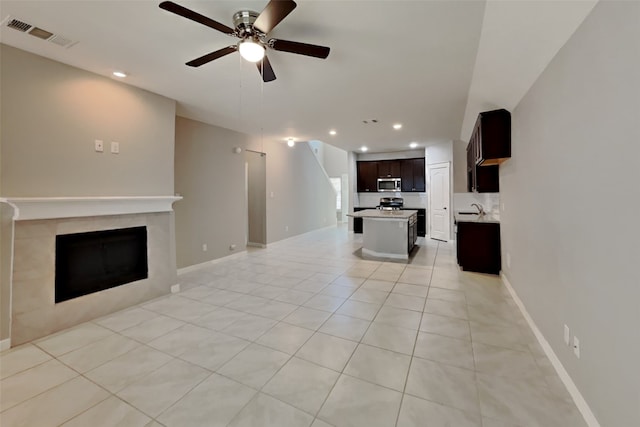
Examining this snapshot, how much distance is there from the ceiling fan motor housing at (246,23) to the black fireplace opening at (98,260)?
2.63 meters

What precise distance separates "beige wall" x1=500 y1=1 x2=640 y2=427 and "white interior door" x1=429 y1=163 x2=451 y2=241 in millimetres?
4767

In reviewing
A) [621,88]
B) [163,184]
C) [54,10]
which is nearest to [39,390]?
[163,184]

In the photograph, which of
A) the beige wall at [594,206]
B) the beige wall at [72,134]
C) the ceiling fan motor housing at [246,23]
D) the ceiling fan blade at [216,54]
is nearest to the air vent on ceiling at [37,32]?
the beige wall at [72,134]

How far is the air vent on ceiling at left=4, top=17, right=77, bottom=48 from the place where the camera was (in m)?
2.00

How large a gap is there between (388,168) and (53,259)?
767 cm

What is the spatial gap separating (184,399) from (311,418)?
2.74 feet

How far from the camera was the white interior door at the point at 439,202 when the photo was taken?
273 inches

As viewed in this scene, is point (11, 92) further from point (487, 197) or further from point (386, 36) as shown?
point (487, 197)

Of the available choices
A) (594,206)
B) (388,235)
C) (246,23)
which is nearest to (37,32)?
(246,23)

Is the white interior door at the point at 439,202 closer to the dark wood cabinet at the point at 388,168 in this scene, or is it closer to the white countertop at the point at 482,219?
the dark wood cabinet at the point at 388,168

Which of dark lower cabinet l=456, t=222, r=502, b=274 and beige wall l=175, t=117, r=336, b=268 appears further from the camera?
beige wall l=175, t=117, r=336, b=268

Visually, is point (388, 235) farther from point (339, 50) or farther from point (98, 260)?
point (98, 260)

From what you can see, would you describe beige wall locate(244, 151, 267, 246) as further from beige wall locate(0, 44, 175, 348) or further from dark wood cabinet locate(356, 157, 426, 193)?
dark wood cabinet locate(356, 157, 426, 193)

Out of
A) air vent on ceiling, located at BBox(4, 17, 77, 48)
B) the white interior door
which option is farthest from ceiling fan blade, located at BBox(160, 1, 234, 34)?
the white interior door
